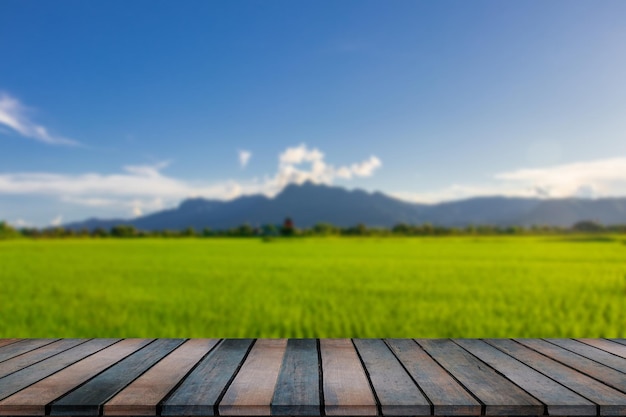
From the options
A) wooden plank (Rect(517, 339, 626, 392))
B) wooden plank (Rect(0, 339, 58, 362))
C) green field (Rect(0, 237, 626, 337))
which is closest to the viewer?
wooden plank (Rect(517, 339, 626, 392))

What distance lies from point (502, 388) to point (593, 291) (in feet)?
24.9

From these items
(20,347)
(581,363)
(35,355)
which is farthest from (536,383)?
(20,347)

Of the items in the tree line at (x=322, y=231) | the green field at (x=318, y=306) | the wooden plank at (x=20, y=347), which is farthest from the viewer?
the tree line at (x=322, y=231)

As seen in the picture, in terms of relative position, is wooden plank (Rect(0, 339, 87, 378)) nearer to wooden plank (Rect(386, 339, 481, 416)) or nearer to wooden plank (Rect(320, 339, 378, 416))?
wooden plank (Rect(320, 339, 378, 416))

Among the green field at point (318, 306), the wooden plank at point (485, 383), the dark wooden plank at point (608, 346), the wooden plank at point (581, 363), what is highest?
the wooden plank at point (485, 383)

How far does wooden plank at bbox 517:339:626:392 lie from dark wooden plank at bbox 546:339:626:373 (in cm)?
7

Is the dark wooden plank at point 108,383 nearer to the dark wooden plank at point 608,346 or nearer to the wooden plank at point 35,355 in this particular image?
the wooden plank at point 35,355

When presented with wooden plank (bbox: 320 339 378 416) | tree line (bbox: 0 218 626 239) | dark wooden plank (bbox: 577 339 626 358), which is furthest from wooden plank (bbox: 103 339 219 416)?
tree line (bbox: 0 218 626 239)

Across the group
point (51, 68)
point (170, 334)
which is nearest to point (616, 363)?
point (170, 334)

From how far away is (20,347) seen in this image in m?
3.17

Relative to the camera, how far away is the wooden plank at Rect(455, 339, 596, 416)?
6.44 feet

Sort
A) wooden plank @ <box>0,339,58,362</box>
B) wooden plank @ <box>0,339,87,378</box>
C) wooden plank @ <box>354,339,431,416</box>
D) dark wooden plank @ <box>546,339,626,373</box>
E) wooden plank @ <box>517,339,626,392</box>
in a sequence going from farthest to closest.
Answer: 1. wooden plank @ <box>0,339,58,362</box>
2. dark wooden plank @ <box>546,339,626,373</box>
3. wooden plank @ <box>0,339,87,378</box>
4. wooden plank @ <box>517,339,626,392</box>
5. wooden plank @ <box>354,339,431,416</box>

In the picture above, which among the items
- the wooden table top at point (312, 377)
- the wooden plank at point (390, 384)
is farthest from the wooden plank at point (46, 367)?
the wooden plank at point (390, 384)

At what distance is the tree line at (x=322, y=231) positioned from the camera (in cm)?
3869
